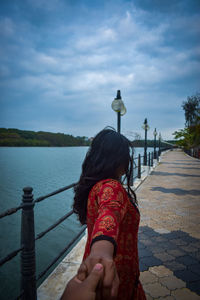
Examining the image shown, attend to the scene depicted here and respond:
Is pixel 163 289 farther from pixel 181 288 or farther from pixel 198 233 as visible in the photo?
pixel 198 233

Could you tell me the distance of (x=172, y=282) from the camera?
2.61 meters

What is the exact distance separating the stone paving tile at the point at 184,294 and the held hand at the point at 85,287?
246 cm

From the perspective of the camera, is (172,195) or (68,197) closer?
(172,195)

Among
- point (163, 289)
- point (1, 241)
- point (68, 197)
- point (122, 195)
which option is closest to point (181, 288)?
point (163, 289)

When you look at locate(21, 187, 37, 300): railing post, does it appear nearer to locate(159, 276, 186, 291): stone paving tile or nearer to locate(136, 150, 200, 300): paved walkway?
locate(136, 150, 200, 300): paved walkway

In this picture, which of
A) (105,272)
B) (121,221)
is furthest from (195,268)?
(105,272)

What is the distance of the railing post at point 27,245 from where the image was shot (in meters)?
1.85

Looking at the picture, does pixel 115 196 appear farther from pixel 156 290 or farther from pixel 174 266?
pixel 174 266

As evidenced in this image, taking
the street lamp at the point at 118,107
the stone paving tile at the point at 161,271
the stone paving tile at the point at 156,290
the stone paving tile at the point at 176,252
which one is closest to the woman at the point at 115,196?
the stone paving tile at the point at 156,290

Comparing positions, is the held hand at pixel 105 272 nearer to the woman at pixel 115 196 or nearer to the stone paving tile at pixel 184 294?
the woman at pixel 115 196

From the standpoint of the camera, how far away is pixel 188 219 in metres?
4.87

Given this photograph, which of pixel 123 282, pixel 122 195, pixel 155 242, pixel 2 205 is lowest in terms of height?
pixel 2 205

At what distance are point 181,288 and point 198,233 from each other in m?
1.89

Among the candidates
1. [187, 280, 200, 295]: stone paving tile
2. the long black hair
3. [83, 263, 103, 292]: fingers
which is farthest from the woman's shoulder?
[187, 280, 200, 295]: stone paving tile
